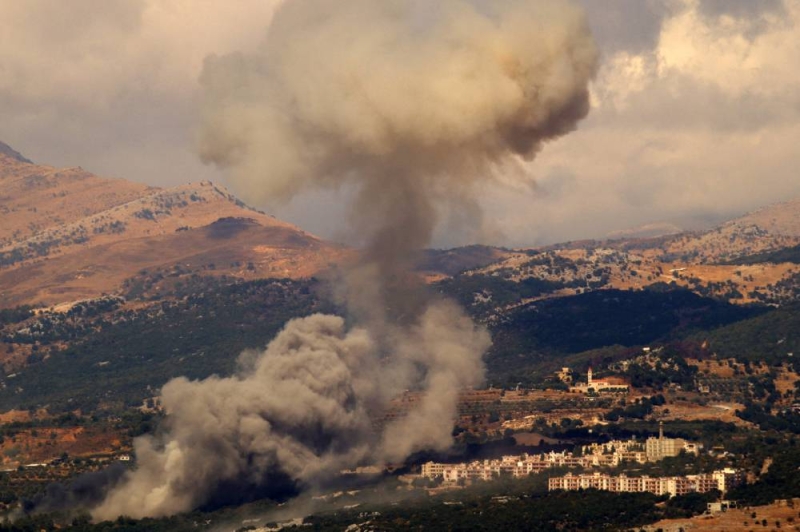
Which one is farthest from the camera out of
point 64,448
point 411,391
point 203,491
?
point 64,448

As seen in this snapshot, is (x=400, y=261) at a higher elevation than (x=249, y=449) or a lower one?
higher

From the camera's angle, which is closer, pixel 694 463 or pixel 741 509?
pixel 741 509

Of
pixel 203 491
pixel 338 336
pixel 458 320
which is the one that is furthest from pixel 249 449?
pixel 458 320

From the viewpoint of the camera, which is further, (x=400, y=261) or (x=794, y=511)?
(x=400, y=261)

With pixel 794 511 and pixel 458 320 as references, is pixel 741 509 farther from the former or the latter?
pixel 458 320

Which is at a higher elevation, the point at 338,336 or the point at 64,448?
the point at 338,336

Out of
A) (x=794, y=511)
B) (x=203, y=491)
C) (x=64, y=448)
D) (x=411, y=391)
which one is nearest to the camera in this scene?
(x=794, y=511)

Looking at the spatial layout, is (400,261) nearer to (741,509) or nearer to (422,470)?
(422,470)

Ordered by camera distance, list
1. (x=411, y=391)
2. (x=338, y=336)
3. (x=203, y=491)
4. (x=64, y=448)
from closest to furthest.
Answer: (x=203, y=491), (x=338, y=336), (x=411, y=391), (x=64, y=448)

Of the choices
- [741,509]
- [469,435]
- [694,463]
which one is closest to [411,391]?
[469,435]
